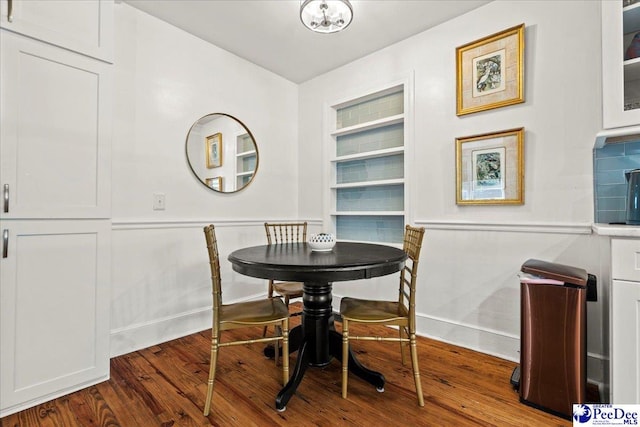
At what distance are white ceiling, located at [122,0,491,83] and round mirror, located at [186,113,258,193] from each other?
703 mm

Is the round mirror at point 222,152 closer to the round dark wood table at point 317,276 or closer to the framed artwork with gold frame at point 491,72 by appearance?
the round dark wood table at point 317,276

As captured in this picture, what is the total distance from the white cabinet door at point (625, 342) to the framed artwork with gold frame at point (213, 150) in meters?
2.89

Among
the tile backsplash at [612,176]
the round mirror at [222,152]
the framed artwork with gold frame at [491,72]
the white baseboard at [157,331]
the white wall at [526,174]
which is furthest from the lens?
the round mirror at [222,152]

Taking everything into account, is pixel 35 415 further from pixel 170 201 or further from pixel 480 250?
pixel 480 250

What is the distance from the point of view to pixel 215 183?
295 centimetres

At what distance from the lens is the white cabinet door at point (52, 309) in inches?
63.7

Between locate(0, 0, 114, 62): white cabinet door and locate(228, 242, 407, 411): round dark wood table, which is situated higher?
locate(0, 0, 114, 62): white cabinet door

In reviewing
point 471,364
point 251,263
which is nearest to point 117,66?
point 251,263

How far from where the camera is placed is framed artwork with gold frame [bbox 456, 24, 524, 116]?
7.24 feet

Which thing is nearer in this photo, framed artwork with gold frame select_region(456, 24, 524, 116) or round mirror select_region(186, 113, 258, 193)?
framed artwork with gold frame select_region(456, 24, 524, 116)

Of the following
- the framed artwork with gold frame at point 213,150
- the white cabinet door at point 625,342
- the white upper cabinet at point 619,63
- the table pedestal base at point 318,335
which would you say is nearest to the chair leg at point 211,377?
the table pedestal base at point 318,335

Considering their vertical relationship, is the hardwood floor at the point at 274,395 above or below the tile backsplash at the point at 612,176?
below

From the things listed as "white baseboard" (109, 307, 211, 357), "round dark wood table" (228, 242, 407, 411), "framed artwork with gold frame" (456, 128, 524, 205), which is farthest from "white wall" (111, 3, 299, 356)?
"framed artwork with gold frame" (456, 128, 524, 205)

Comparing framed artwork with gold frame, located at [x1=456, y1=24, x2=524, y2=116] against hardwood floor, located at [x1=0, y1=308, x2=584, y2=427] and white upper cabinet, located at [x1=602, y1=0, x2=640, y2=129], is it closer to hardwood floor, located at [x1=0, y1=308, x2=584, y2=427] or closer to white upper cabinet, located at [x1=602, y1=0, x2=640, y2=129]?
white upper cabinet, located at [x1=602, y1=0, x2=640, y2=129]
